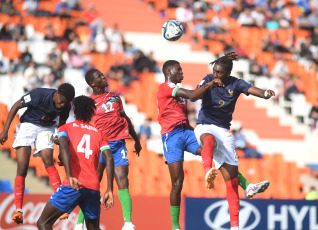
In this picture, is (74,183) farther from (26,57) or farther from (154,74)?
(154,74)

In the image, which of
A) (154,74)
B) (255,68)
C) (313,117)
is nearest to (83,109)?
(154,74)

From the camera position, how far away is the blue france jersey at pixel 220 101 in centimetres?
891

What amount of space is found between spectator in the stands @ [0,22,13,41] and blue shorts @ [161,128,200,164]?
415 inches

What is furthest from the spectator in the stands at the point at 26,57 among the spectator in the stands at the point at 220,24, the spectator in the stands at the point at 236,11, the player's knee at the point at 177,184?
the player's knee at the point at 177,184

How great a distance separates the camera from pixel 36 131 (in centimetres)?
967

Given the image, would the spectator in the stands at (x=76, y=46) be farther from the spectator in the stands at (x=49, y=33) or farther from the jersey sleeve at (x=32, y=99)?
the jersey sleeve at (x=32, y=99)

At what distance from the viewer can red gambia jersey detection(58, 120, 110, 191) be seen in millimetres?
7289

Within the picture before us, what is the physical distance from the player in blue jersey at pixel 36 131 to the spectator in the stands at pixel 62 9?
1094 centimetres

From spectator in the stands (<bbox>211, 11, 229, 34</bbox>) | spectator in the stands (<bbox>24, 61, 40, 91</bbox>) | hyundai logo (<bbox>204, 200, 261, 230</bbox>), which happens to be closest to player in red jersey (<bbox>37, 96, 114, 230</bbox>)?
hyundai logo (<bbox>204, 200, 261, 230</bbox>)

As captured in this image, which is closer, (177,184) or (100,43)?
(177,184)

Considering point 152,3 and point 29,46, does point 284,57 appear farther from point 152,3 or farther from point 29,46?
point 29,46

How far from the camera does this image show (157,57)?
21.2 m

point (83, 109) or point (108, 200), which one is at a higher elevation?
point (83, 109)

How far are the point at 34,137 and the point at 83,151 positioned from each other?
256cm
